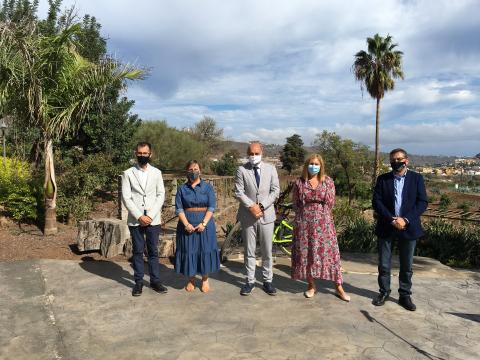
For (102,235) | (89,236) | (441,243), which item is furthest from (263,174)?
(441,243)

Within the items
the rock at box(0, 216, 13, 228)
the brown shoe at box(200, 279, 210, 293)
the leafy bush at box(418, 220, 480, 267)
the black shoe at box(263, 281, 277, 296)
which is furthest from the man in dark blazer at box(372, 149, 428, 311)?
the rock at box(0, 216, 13, 228)

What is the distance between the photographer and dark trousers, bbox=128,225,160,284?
4.76 m

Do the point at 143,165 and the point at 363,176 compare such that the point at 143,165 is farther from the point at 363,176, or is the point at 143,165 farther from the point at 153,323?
the point at 363,176

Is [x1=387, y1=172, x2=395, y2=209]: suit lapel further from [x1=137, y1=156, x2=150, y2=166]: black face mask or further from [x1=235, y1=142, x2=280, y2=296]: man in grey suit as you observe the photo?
[x1=137, y1=156, x2=150, y2=166]: black face mask

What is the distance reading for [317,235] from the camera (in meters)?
4.46

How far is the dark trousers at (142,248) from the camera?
4.76 m

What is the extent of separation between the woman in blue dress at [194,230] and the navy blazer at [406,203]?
193cm

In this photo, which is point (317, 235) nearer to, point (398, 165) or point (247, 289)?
point (247, 289)

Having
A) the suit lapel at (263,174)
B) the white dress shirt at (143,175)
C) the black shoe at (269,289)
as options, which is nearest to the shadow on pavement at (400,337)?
the black shoe at (269,289)

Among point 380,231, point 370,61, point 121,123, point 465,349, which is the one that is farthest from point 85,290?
point 370,61

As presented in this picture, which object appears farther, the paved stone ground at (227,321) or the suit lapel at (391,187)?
the suit lapel at (391,187)

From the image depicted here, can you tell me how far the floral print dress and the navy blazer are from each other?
0.52 m

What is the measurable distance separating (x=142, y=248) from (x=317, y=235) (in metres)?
2.09

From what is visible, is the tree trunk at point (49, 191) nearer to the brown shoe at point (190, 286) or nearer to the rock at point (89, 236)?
the rock at point (89, 236)
